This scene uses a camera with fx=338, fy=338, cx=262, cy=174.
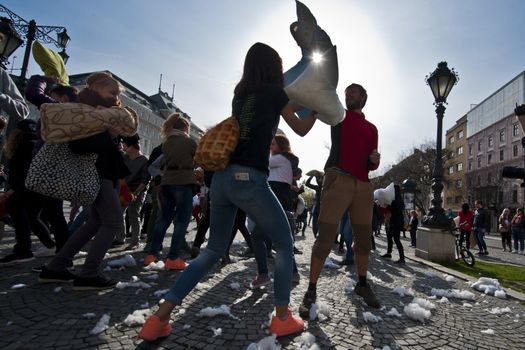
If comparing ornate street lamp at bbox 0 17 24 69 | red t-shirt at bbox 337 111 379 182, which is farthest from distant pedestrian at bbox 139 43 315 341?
ornate street lamp at bbox 0 17 24 69

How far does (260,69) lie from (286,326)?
184cm

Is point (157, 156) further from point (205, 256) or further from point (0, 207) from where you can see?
point (205, 256)

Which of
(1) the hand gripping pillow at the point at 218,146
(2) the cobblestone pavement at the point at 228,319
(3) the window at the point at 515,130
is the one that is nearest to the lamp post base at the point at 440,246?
(2) the cobblestone pavement at the point at 228,319

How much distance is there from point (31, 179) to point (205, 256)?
68.1 inches

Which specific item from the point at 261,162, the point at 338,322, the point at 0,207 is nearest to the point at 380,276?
the point at 338,322

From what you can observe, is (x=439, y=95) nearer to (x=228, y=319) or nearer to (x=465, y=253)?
(x=465, y=253)

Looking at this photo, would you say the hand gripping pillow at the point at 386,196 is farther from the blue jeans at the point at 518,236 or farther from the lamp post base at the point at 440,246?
the blue jeans at the point at 518,236

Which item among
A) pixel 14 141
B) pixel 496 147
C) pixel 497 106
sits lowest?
pixel 14 141

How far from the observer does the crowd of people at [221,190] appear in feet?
7.70

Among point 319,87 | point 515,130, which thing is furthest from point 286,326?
point 515,130

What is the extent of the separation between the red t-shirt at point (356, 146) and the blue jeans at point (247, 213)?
4.47ft

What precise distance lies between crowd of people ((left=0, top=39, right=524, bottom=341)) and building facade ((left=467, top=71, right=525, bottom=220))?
4774 cm

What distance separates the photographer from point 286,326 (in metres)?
2.32

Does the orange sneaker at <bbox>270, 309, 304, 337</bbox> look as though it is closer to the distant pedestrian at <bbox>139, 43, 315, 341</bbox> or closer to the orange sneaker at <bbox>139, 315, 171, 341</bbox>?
the distant pedestrian at <bbox>139, 43, 315, 341</bbox>
